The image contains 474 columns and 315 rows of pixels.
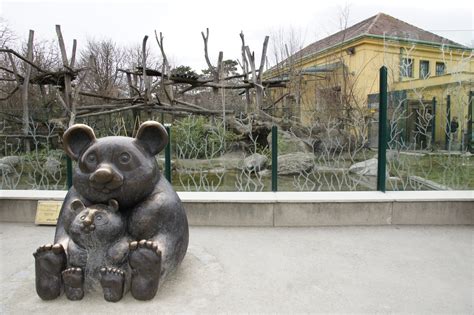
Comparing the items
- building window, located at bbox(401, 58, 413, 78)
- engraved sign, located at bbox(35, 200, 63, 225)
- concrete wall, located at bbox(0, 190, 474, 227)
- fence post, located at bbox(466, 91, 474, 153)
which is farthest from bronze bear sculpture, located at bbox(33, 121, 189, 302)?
building window, located at bbox(401, 58, 413, 78)

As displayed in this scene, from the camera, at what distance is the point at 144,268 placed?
256 centimetres

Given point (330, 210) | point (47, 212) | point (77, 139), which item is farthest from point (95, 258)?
point (330, 210)

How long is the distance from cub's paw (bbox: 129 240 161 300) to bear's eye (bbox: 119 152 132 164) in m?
0.66

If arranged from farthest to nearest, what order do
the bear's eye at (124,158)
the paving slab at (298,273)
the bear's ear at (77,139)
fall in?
the bear's ear at (77,139), the bear's eye at (124,158), the paving slab at (298,273)

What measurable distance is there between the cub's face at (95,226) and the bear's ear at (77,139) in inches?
20.8

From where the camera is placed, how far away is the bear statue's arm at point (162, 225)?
2762 millimetres

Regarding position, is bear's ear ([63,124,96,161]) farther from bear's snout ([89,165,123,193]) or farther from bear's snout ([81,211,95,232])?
bear's snout ([81,211,95,232])

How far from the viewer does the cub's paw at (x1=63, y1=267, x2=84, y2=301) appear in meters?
2.61

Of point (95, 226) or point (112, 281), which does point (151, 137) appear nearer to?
point (95, 226)

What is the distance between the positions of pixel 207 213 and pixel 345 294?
8.09 feet

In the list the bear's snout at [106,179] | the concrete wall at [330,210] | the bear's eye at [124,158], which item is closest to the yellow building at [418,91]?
the concrete wall at [330,210]

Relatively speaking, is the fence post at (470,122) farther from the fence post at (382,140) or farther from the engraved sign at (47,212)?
the engraved sign at (47,212)

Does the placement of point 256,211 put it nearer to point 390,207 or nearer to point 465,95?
point 390,207

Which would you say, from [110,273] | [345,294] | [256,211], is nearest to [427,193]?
[256,211]
